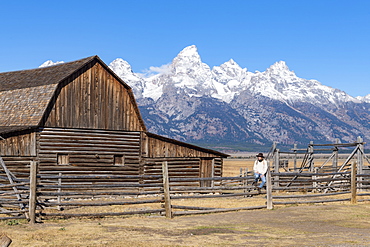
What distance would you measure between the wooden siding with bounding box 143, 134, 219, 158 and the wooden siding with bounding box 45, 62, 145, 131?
0.97 meters

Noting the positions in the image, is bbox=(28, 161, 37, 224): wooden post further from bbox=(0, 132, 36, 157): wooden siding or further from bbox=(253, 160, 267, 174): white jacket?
bbox=(0, 132, 36, 157): wooden siding

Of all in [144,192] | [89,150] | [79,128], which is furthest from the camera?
[89,150]

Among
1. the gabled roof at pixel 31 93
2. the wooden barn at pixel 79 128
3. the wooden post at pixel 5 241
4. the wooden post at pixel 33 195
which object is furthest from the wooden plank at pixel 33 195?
the gabled roof at pixel 31 93

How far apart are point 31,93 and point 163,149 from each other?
816 cm

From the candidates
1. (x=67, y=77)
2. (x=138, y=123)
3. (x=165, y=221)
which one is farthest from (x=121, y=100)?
(x=165, y=221)

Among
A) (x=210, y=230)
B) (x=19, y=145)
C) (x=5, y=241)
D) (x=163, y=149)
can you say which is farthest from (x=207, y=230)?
(x=163, y=149)

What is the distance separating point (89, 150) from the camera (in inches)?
1208

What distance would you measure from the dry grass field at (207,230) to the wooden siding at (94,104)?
1354cm

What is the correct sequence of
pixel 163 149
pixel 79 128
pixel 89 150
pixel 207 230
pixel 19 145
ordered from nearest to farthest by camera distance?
pixel 207 230
pixel 19 145
pixel 79 128
pixel 89 150
pixel 163 149

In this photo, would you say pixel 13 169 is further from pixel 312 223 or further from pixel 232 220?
pixel 312 223

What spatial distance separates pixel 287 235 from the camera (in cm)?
1404

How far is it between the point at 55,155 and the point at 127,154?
14.2 feet

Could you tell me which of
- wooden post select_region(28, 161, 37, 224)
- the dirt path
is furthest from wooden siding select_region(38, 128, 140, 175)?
the dirt path

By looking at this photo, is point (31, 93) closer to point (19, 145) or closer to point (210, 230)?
point (19, 145)
